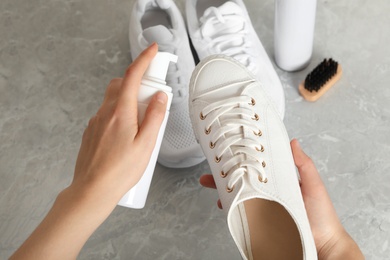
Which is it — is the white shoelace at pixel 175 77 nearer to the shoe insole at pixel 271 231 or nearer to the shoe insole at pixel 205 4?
the shoe insole at pixel 205 4

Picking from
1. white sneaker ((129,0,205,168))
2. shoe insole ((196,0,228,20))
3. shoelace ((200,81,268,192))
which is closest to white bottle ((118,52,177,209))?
shoelace ((200,81,268,192))

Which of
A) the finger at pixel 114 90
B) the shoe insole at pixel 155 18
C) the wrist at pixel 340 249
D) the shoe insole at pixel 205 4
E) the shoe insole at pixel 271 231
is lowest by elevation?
the wrist at pixel 340 249

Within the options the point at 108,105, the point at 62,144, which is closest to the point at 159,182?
the point at 62,144

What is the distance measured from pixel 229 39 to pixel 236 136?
0.28m

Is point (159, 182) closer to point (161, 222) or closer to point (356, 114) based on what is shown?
point (161, 222)

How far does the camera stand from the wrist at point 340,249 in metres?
0.81

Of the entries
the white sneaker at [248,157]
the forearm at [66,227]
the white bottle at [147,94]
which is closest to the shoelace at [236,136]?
the white sneaker at [248,157]

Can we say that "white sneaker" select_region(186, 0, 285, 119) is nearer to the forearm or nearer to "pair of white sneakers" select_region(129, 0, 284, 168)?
"pair of white sneakers" select_region(129, 0, 284, 168)

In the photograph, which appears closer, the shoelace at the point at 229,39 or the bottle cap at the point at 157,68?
the bottle cap at the point at 157,68

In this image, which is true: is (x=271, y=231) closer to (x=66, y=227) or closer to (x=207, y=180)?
(x=207, y=180)

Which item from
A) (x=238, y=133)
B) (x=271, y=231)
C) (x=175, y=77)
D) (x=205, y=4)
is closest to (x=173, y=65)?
(x=175, y=77)

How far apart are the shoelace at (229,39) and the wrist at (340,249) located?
35 centimetres

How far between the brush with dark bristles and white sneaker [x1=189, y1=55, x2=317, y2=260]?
0.66ft

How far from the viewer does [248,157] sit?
780 mm
